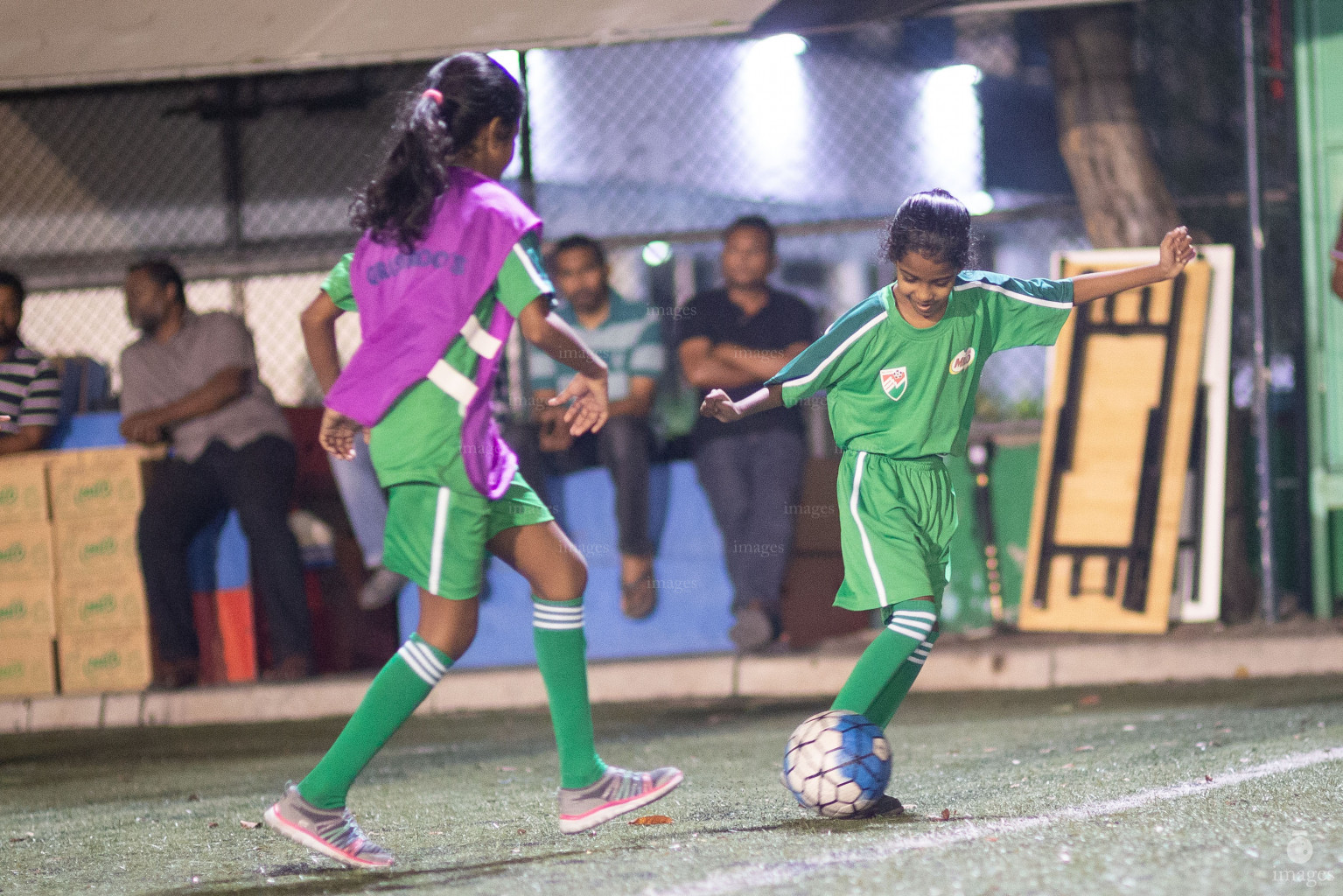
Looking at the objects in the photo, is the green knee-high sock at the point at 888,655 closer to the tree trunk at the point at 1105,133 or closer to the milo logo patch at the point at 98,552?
→ the tree trunk at the point at 1105,133

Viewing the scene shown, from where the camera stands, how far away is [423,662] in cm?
386

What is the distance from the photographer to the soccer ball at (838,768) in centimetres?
402

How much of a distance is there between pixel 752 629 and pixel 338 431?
4378 mm

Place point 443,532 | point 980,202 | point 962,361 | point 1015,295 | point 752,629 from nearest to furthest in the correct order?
point 443,532
point 962,361
point 1015,295
point 752,629
point 980,202

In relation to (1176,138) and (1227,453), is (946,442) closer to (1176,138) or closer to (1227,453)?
(1227,453)

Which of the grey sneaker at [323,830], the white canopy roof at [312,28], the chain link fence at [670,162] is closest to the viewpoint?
the grey sneaker at [323,830]

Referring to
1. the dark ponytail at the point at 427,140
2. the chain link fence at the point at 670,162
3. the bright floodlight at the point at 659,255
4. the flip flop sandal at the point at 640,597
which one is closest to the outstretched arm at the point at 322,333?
the dark ponytail at the point at 427,140

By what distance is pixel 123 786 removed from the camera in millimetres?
5965

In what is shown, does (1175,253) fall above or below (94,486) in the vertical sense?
above

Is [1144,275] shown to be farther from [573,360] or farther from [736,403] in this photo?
[573,360]

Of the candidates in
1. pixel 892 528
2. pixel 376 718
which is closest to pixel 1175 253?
pixel 892 528

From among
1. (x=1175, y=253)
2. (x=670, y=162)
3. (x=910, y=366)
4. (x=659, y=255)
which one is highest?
(x=670, y=162)

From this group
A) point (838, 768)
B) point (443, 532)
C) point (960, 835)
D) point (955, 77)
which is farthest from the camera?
point (955, 77)

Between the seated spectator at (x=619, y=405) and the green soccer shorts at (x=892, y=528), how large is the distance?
385cm
